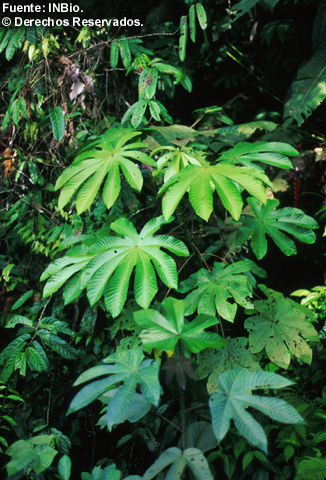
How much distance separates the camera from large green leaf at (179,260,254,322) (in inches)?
49.3

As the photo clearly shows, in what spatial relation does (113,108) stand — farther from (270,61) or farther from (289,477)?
(289,477)

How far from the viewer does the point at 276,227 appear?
4.78 ft

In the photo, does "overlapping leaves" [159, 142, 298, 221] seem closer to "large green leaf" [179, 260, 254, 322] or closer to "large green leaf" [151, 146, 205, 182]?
"large green leaf" [151, 146, 205, 182]

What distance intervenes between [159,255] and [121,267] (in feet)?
0.41

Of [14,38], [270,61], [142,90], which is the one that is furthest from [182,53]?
[270,61]

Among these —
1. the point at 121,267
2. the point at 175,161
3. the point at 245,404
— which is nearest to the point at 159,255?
the point at 121,267

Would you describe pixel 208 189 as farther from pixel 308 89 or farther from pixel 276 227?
pixel 308 89

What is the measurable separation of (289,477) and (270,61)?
284cm

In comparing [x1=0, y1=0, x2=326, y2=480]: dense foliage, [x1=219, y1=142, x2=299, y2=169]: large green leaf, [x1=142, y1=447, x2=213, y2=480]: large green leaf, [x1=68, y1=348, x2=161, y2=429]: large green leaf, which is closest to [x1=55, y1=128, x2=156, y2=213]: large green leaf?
[x1=0, y1=0, x2=326, y2=480]: dense foliage

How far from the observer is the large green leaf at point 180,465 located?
904mm

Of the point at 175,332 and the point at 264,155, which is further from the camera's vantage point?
the point at 264,155

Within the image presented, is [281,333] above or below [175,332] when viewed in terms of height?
below

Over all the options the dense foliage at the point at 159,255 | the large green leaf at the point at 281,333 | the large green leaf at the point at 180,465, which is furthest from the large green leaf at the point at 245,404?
the large green leaf at the point at 281,333

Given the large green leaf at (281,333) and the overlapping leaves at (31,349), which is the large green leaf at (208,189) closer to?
the large green leaf at (281,333)
